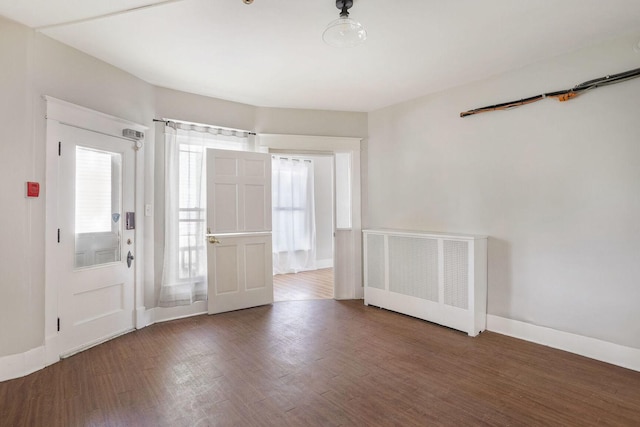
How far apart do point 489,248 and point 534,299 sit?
637mm

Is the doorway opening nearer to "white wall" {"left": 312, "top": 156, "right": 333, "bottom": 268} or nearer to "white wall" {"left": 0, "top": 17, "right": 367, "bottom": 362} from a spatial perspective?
"white wall" {"left": 312, "top": 156, "right": 333, "bottom": 268}

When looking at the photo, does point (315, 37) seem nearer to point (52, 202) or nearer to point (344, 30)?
point (344, 30)

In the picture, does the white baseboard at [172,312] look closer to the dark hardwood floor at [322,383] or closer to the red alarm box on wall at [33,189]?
the dark hardwood floor at [322,383]

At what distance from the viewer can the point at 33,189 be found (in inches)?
104

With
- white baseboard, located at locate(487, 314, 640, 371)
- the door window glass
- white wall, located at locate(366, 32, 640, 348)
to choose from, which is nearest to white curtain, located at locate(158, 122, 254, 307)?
the door window glass

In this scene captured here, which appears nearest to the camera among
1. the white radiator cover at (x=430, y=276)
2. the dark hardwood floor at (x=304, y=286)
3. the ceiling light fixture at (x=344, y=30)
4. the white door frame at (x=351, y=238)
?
the ceiling light fixture at (x=344, y=30)

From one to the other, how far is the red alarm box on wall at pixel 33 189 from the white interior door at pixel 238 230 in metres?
1.65

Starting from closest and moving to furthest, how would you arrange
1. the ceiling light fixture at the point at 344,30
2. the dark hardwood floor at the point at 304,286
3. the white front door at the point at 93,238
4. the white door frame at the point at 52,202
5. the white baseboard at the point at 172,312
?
the ceiling light fixture at the point at 344,30 < the white door frame at the point at 52,202 < the white front door at the point at 93,238 < the white baseboard at the point at 172,312 < the dark hardwood floor at the point at 304,286

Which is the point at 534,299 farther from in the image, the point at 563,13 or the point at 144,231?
the point at 144,231

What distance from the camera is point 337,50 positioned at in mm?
2957

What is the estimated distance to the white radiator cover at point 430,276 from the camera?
334 cm

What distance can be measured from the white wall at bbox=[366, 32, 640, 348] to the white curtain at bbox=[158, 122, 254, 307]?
9.37 ft

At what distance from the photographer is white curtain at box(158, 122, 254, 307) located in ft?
12.6

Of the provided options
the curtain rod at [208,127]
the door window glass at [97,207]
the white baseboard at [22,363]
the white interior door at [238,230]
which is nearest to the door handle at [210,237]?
the white interior door at [238,230]
